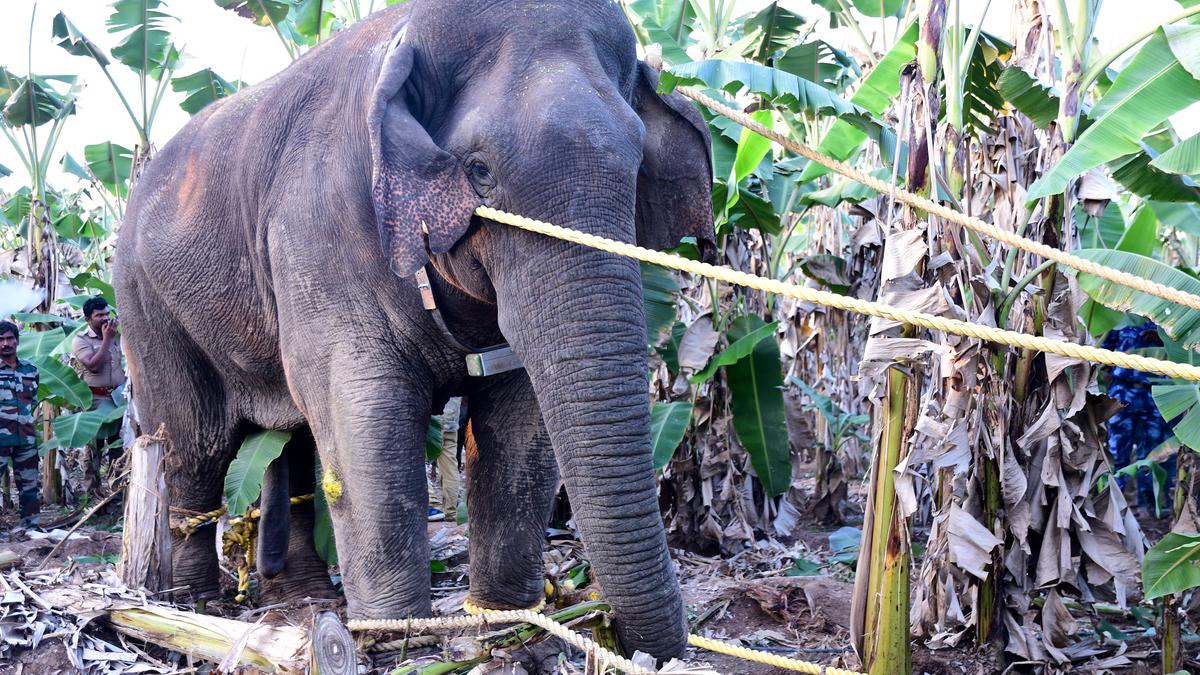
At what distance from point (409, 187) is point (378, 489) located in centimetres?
118

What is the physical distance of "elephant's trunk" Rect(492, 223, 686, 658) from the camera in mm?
3555

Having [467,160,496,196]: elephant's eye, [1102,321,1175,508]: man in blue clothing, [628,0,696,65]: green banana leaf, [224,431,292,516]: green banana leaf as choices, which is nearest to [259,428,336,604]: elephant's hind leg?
[224,431,292,516]: green banana leaf

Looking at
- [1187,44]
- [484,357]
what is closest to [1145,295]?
[1187,44]

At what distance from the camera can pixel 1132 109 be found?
171 inches

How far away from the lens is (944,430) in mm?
4109

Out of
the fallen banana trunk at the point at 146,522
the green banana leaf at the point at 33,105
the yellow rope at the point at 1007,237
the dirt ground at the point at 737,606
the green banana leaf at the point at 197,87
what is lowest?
the dirt ground at the point at 737,606

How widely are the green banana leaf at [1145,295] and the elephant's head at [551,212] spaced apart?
2042 mm

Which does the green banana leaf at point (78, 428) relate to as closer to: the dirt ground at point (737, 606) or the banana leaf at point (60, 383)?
the banana leaf at point (60, 383)

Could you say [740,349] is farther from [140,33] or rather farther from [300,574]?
[140,33]

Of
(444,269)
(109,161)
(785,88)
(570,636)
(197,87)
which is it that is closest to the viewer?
(570,636)

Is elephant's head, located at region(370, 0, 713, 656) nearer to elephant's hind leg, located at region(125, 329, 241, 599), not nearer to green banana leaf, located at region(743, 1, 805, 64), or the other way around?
elephant's hind leg, located at region(125, 329, 241, 599)

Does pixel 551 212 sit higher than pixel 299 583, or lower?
higher

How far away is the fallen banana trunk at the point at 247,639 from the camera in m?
3.61

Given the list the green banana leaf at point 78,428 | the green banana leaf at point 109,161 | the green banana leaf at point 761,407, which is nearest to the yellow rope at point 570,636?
the green banana leaf at point 761,407
